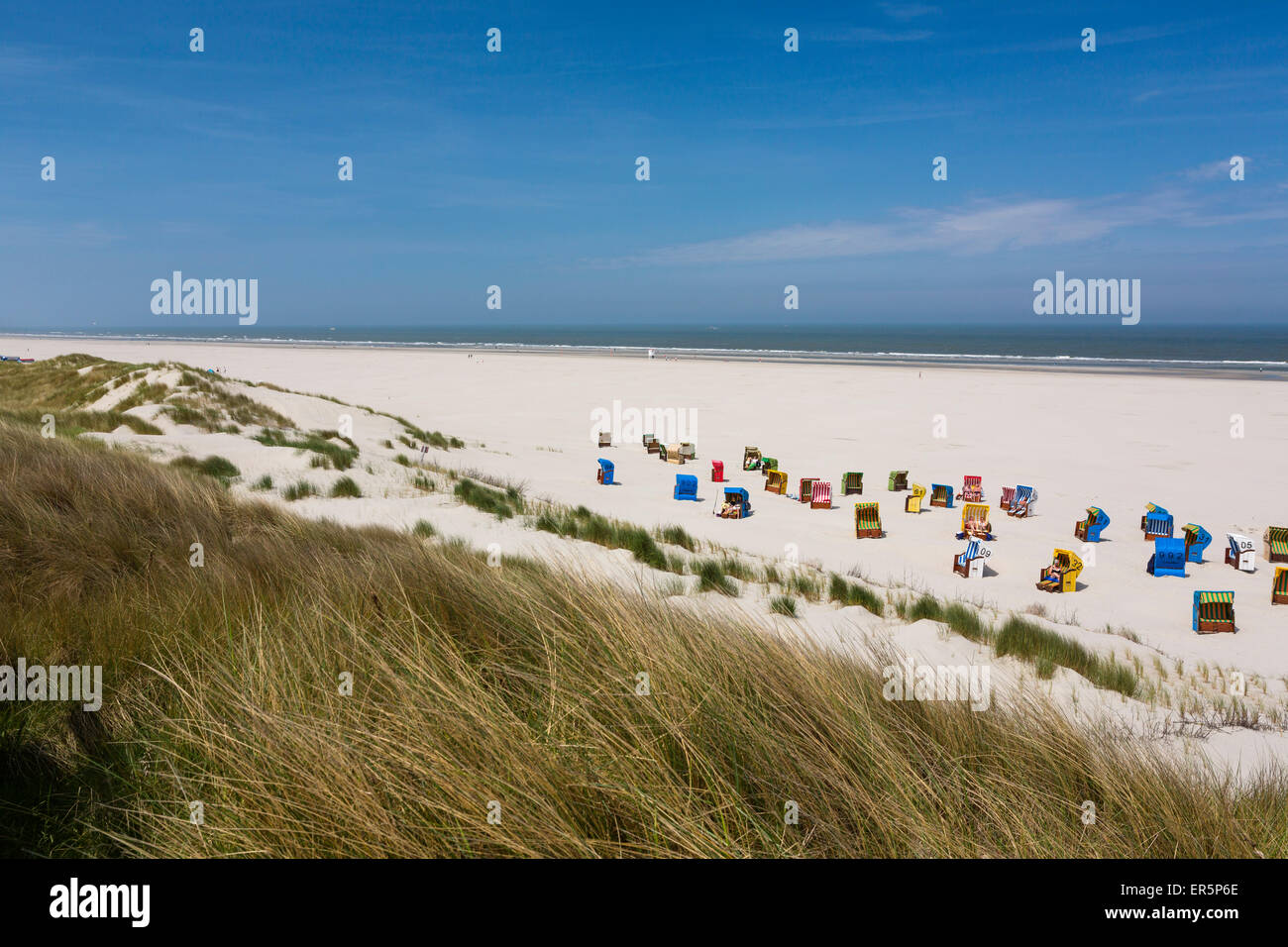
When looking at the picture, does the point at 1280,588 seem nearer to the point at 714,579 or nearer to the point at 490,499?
the point at 714,579

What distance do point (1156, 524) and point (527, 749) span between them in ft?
42.4

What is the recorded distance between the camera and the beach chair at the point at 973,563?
9984 mm

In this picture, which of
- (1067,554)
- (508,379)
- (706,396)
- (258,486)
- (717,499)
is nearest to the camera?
(1067,554)

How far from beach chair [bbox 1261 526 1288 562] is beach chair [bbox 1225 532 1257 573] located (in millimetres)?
694

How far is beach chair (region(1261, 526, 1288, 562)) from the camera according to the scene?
1093 centimetres

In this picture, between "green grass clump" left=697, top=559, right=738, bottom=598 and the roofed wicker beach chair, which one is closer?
"green grass clump" left=697, top=559, right=738, bottom=598

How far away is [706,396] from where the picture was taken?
35.1 m

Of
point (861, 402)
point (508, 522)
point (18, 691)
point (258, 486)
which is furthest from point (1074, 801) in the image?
point (861, 402)

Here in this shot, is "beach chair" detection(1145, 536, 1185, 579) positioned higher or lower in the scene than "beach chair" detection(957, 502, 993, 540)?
lower

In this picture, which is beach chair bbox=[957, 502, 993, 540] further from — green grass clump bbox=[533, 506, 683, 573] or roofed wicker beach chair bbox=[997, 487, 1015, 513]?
green grass clump bbox=[533, 506, 683, 573]

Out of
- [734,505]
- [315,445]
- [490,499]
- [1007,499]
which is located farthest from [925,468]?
[315,445]

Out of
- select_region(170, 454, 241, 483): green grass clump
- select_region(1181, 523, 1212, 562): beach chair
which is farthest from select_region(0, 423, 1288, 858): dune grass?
select_region(1181, 523, 1212, 562): beach chair
